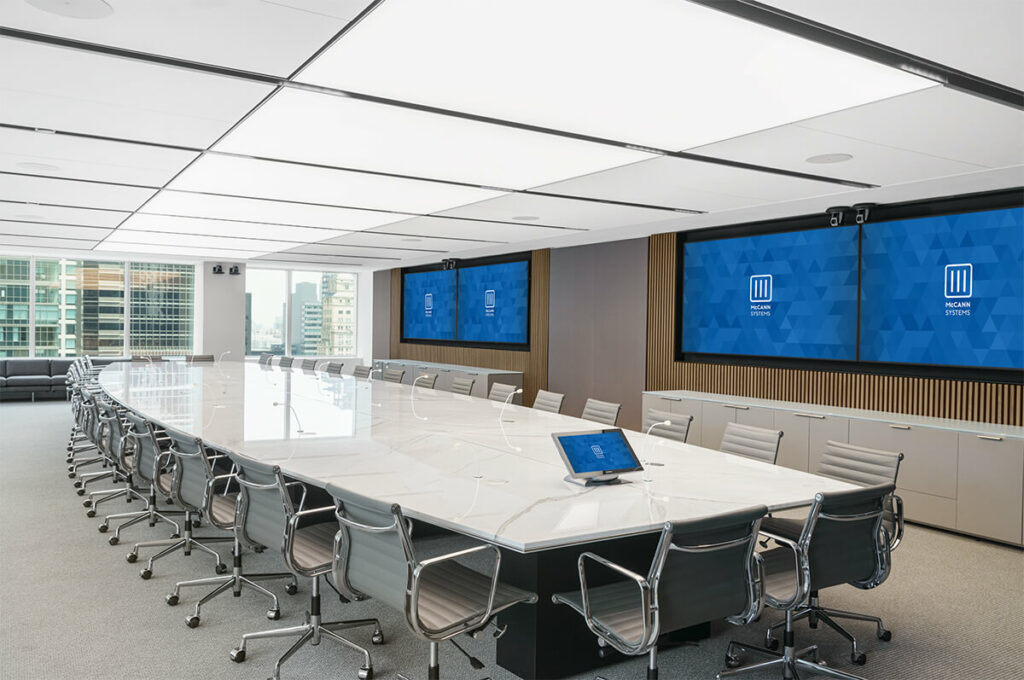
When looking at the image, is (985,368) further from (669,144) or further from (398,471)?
(398,471)

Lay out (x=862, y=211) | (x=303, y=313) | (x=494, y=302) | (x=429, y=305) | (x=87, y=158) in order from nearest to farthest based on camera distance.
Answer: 1. (x=87, y=158)
2. (x=862, y=211)
3. (x=494, y=302)
4. (x=429, y=305)
5. (x=303, y=313)

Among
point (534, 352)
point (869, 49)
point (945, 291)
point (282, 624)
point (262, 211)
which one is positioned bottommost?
point (282, 624)

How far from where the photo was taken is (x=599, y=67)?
3359 mm

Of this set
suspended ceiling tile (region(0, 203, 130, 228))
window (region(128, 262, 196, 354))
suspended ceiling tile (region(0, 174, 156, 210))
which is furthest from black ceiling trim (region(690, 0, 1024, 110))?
window (region(128, 262, 196, 354))

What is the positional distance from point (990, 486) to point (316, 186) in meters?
6.06

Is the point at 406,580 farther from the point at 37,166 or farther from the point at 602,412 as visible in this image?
the point at 37,166

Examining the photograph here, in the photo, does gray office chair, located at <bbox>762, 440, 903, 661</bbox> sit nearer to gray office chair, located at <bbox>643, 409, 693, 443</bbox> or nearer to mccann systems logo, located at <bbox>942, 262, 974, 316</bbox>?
gray office chair, located at <bbox>643, 409, 693, 443</bbox>

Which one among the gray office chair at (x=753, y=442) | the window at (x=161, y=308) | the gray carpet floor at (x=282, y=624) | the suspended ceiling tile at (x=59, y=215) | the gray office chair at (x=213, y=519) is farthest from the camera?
the window at (x=161, y=308)

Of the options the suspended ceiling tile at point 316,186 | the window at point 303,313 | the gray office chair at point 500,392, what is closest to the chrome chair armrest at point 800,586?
the suspended ceiling tile at point 316,186

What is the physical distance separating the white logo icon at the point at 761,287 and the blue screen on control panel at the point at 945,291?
3.90 feet

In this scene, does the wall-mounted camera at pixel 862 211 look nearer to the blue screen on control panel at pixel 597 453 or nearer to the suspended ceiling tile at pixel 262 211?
the blue screen on control panel at pixel 597 453

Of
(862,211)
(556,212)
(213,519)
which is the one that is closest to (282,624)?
(213,519)

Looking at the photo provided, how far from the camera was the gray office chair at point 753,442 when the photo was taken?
4.88 meters

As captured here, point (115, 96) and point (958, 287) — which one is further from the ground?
point (115, 96)
